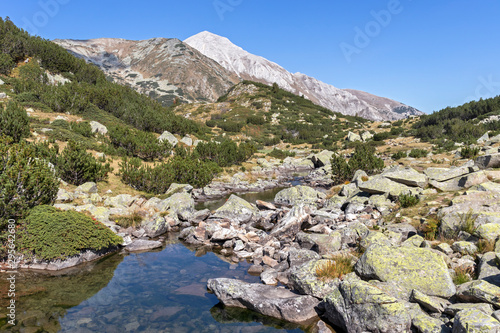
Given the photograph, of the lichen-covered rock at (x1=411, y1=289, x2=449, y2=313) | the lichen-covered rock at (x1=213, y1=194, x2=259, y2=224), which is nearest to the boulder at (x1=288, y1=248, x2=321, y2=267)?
the lichen-covered rock at (x1=411, y1=289, x2=449, y2=313)

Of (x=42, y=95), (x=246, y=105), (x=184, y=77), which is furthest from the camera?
(x=184, y=77)

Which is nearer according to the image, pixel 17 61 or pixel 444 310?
pixel 444 310

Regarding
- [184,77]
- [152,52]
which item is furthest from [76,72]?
[152,52]

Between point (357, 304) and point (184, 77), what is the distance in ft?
532

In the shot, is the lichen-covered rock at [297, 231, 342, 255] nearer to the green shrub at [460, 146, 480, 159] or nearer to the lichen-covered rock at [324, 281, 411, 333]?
the lichen-covered rock at [324, 281, 411, 333]

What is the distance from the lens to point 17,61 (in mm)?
37156

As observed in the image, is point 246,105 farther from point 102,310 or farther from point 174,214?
point 102,310

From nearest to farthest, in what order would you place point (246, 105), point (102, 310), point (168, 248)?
point (102, 310) < point (168, 248) < point (246, 105)

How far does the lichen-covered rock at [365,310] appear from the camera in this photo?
6027 mm

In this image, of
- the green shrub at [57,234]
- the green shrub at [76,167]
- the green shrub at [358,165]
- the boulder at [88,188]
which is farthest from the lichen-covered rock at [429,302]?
the green shrub at [358,165]

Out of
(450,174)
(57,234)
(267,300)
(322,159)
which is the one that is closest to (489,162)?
(450,174)

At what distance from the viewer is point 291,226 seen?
13.9 metres

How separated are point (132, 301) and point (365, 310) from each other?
6525mm

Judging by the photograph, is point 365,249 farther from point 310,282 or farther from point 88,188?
point 88,188
